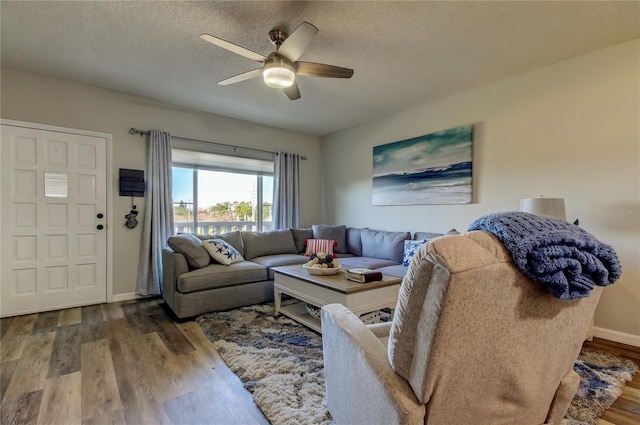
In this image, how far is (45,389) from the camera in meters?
1.79

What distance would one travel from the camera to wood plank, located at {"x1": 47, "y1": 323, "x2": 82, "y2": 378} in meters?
2.02

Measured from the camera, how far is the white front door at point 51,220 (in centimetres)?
303

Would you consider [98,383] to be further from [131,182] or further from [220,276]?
[131,182]

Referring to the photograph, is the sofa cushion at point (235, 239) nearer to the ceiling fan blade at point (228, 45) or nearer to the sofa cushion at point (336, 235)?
the sofa cushion at point (336, 235)

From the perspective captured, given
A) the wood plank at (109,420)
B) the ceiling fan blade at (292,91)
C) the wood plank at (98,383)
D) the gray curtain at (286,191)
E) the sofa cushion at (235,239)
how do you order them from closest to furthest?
the wood plank at (109,420), the wood plank at (98,383), the ceiling fan blade at (292,91), the sofa cushion at (235,239), the gray curtain at (286,191)

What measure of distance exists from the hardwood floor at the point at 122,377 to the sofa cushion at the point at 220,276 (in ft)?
1.19

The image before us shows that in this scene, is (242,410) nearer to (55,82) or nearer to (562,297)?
(562,297)

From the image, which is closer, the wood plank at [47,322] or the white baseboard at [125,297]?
the wood plank at [47,322]

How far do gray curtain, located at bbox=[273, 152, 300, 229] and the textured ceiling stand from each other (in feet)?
4.87

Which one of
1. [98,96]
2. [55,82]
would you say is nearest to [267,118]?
[98,96]

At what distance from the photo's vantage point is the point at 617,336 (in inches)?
100

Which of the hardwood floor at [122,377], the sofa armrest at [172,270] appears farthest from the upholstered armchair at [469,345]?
the sofa armrest at [172,270]

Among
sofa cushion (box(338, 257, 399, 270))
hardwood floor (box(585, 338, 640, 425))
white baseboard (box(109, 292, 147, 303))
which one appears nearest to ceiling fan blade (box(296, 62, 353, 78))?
sofa cushion (box(338, 257, 399, 270))

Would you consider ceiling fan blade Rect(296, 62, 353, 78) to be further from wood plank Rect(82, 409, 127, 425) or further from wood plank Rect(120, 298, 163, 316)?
wood plank Rect(120, 298, 163, 316)
